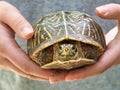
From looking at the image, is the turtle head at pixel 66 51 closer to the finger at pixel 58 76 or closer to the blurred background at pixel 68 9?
the finger at pixel 58 76

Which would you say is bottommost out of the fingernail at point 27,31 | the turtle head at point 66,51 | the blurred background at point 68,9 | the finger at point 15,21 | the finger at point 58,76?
the blurred background at point 68,9

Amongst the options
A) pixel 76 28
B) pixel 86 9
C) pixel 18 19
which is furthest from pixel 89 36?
pixel 86 9

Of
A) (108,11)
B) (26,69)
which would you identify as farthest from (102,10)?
(26,69)

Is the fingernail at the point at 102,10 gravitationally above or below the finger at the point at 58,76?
above

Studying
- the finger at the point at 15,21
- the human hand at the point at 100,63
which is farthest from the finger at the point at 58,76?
the finger at the point at 15,21

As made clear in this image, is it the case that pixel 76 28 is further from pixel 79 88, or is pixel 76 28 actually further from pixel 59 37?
pixel 79 88

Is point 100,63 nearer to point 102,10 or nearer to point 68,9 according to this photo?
point 102,10

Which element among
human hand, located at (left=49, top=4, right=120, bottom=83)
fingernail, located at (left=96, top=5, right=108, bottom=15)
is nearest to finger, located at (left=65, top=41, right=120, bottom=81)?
human hand, located at (left=49, top=4, right=120, bottom=83)
